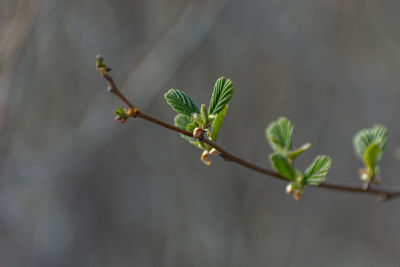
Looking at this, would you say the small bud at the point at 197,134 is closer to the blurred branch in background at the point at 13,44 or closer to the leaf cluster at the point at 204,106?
the leaf cluster at the point at 204,106

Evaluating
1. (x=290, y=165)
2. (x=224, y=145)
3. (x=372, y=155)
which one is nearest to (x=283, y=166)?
(x=290, y=165)

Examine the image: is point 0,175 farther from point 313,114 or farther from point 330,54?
point 313,114

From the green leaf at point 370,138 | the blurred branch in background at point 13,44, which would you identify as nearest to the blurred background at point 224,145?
the blurred branch in background at point 13,44

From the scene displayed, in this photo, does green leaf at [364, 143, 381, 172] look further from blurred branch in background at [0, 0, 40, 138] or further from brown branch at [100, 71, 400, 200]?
blurred branch in background at [0, 0, 40, 138]

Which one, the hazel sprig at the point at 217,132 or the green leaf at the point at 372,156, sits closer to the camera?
the hazel sprig at the point at 217,132

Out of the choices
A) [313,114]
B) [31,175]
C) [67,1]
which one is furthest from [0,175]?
[313,114]

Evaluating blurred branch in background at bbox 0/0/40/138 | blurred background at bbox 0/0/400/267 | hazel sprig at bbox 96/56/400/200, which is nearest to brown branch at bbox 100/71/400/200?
hazel sprig at bbox 96/56/400/200
